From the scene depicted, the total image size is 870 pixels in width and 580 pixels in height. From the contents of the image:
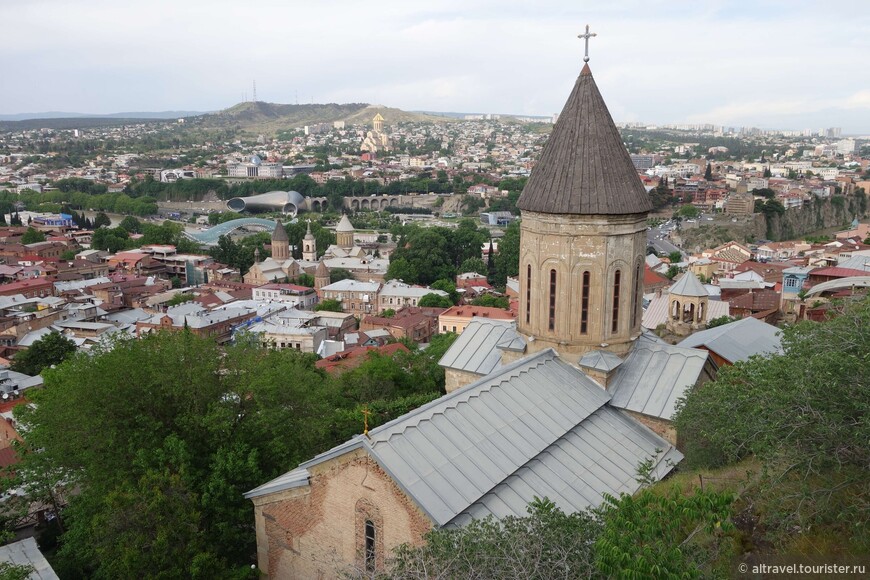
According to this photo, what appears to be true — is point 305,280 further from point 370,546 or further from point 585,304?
point 370,546

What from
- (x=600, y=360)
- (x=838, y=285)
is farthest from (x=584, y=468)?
(x=838, y=285)

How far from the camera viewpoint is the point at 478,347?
14.8m

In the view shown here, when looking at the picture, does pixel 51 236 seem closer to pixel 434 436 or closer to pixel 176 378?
pixel 176 378

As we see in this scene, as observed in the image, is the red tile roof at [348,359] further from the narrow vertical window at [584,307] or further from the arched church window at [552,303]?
the narrow vertical window at [584,307]

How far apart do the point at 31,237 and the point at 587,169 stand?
6829 cm

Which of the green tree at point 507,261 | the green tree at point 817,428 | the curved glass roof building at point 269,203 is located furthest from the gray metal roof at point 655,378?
the curved glass roof building at point 269,203

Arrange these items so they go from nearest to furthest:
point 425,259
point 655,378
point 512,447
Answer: point 512,447 < point 655,378 < point 425,259

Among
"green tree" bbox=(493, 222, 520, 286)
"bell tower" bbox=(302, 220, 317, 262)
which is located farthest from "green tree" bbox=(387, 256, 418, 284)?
"bell tower" bbox=(302, 220, 317, 262)

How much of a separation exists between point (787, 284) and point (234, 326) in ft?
99.9

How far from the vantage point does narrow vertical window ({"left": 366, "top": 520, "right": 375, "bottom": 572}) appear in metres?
8.50

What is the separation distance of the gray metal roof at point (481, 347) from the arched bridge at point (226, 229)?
6402 centimetres

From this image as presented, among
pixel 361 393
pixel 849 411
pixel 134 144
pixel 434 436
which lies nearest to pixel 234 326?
pixel 361 393

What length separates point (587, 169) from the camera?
1232 cm

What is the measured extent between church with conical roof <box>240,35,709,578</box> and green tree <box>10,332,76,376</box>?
2433 centimetres
